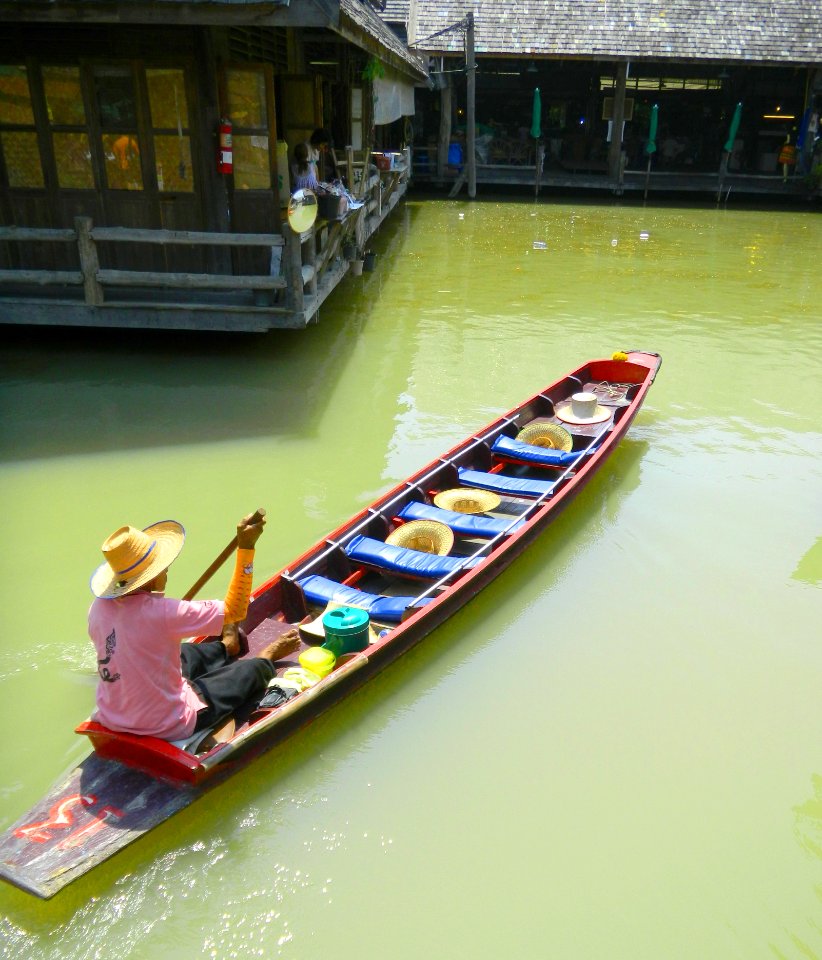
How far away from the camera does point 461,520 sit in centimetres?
610

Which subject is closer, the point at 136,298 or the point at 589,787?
the point at 589,787

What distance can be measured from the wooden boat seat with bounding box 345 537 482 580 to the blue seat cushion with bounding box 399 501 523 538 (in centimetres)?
37

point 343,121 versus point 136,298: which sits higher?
point 343,121

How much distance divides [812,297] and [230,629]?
13.4m

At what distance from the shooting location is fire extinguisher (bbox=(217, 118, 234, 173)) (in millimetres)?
8984

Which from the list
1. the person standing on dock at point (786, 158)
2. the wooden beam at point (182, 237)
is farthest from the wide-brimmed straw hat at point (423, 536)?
the person standing on dock at point (786, 158)

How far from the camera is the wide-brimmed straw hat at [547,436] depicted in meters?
7.64

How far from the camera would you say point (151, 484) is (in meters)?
7.05

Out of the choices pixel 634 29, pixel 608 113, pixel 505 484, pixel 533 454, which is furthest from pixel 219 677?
pixel 634 29

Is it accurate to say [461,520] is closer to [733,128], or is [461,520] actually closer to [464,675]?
[464,675]

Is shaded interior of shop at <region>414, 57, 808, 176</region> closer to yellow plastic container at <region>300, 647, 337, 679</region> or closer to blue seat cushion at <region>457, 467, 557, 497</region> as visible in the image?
blue seat cushion at <region>457, 467, 557, 497</region>

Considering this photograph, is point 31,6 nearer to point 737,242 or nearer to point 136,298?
point 136,298

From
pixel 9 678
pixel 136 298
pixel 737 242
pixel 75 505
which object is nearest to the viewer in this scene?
pixel 9 678

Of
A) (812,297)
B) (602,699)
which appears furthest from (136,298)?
(812,297)
